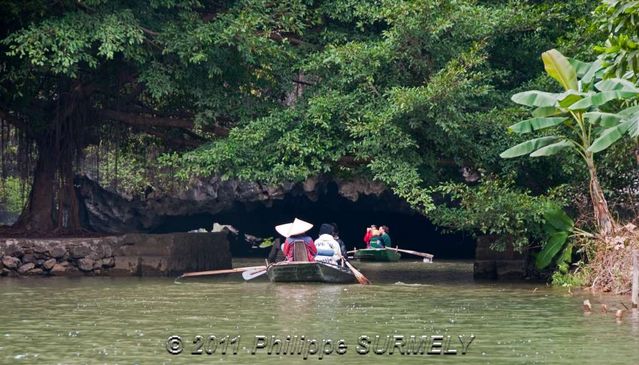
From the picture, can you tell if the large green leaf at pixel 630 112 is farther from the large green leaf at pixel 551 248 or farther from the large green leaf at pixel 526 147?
the large green leaf at pixel 551 248

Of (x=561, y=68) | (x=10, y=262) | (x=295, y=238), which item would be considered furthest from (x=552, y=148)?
(x=10, y=262)

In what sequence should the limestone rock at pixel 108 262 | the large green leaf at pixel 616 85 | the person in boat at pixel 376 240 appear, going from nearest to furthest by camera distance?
the large green leaf at pixel 616 85 → the limestone rock at pixel 108 262 → the person in boat at pixel 376 240

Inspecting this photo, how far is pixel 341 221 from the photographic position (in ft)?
124

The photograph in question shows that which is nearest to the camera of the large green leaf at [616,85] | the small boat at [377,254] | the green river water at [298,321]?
the green river water at [298,321]

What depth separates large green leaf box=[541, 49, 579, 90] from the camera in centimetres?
1788

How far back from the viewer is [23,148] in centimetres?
2448

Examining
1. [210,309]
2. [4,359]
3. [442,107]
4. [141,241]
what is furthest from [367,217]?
[4,359]

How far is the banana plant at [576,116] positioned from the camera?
16.1 m

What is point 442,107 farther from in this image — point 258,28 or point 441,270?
point 441,270

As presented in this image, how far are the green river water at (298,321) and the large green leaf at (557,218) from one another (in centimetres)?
117

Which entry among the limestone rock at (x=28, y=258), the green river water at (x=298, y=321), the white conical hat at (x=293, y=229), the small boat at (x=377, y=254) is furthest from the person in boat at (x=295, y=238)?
the small boat at (x=377, y=254)

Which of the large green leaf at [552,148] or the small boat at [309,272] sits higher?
the large green leaf at [552,148]

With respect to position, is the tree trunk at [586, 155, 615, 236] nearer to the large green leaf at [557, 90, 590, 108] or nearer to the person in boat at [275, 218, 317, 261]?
the large green leaf at [557, 90, 590, 108]

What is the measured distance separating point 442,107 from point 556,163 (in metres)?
2.38
